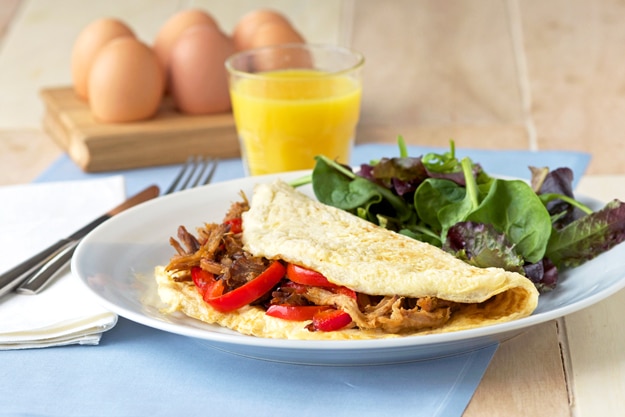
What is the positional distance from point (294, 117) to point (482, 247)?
A: 1378 mm

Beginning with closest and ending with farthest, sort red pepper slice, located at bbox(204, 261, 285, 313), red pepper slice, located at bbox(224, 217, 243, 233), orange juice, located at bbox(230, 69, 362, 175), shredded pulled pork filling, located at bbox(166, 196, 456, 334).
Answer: shredded pulled pork filling, located at bbox(166, 196, 456, 334)
red pepper slice, located at bbox(204, 261, 285, 313)
red pepper slice, located at bbox(224, 217, 243, 233)
orange juice, located at bbox(230, 69, 362, 175)

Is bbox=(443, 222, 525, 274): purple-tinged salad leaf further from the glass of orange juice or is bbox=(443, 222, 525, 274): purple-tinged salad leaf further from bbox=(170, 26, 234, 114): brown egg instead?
bbox=(170, 26, 234, 114): brown egg

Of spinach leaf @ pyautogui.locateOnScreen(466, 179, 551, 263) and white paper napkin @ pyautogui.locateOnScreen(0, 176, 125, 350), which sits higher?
spinach leaf @ pyautogui.locateOnScreen(466, 179, 551, 263)

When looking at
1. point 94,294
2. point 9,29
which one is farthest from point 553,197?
point 9,29

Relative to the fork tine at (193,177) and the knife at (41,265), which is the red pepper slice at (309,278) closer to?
the knife at (41,265)

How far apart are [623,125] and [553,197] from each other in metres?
1.95

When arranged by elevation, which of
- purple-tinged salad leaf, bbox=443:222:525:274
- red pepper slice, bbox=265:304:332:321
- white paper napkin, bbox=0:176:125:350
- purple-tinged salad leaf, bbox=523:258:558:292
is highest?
purple-tinged salad leaf, bbox=443:222:525:274

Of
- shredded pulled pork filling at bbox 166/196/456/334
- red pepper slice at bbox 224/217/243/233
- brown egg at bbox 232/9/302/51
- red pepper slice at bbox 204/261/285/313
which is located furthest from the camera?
brown egg at bbox 232/9/302/51

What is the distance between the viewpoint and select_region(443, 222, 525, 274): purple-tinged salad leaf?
2.39 meters

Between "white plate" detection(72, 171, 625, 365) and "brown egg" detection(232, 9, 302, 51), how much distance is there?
162 centimetres

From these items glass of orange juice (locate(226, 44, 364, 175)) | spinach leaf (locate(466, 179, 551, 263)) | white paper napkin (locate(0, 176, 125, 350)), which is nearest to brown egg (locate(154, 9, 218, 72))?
glass of orange juice (locate(226, 44, 364, 175))

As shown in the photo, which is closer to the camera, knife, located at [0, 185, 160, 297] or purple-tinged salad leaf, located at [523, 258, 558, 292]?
purple-tinged salad leaf, located at [523, 258, 558, 292]

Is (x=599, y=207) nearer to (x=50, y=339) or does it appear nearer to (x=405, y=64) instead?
(x=50, y=339)

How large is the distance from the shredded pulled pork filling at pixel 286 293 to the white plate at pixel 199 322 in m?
0.09
